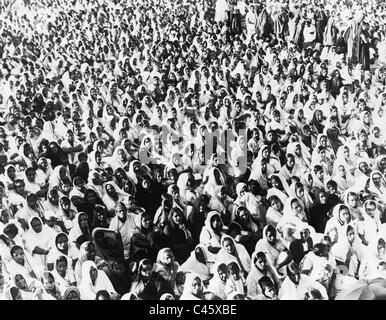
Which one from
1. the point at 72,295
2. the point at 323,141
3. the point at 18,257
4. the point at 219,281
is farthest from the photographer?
the point at 323,141

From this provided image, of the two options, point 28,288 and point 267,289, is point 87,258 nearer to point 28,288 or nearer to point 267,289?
point 28,288

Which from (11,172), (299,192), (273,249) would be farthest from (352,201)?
(11,172)

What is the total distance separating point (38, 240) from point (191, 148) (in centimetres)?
190

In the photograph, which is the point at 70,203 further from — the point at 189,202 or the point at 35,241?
the point at 189,202

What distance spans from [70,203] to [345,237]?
2.59 metres

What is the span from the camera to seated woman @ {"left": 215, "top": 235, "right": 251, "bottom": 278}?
4.79 metres

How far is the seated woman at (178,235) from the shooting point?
16.2 feet

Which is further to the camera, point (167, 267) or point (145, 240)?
point (145, 240)

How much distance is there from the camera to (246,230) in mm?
5133

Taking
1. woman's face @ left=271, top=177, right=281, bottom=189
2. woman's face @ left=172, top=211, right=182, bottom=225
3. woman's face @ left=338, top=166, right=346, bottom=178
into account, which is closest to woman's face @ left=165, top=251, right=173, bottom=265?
woman's face @ left=172, top=211, right=182, bottom=225

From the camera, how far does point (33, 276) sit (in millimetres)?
4750

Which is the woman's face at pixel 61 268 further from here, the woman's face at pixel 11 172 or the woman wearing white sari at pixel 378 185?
the woman wearing white sari at pixel 378 185

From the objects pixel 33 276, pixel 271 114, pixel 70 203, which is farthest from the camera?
pixel 271 114
